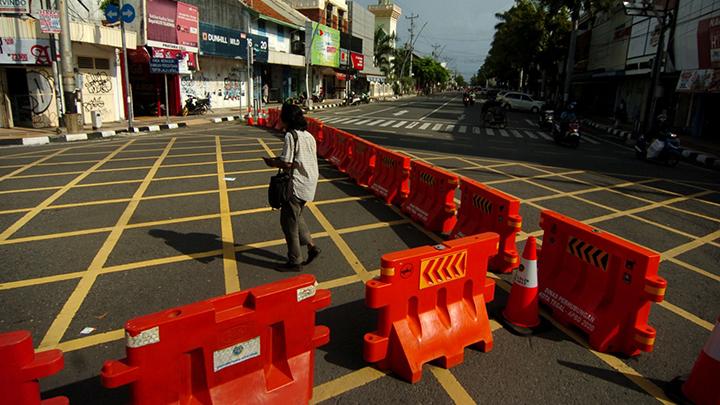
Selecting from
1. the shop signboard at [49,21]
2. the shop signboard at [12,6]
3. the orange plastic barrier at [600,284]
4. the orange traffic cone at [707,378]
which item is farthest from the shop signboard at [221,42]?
the orange traffic cone at [707,378]

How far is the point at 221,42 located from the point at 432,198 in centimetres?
2588

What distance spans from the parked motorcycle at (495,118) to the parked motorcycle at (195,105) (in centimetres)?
1658

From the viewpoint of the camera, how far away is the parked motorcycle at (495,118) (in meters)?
23.9

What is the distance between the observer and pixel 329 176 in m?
10.4

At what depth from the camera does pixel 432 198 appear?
7020 millimetres

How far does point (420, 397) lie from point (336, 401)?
622mm

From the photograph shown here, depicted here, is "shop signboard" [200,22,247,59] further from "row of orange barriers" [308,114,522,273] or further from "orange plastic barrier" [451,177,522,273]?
"orange plastic barrier" [451,177,522,273]

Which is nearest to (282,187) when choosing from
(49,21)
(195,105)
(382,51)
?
(49,21)

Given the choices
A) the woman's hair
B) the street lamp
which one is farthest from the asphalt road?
the street lamp

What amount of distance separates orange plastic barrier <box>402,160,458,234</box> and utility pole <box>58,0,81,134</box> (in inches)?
561

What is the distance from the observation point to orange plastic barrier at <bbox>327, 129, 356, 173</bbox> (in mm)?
10555

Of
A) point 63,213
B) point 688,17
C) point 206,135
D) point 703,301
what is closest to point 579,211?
point 703,301

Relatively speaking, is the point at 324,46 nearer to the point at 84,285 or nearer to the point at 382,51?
the point at 382,51

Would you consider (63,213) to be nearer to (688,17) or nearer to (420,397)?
(420,397)
